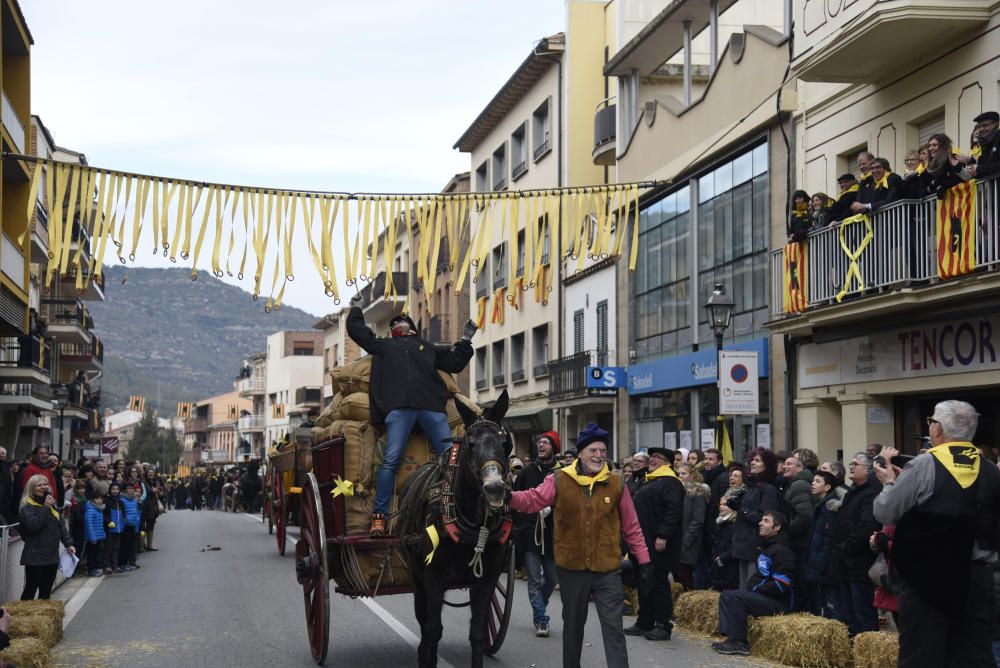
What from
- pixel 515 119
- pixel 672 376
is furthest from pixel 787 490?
pixel 515 119

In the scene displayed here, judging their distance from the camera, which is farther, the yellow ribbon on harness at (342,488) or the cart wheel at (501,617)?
the yellow ribbon on harness at (342,488)

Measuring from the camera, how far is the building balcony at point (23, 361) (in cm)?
3186

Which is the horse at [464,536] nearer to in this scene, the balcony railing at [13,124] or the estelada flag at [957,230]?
the estelada flag at [957,230]

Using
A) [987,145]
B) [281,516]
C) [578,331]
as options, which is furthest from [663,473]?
[578,331]

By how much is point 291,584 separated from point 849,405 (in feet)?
28.0

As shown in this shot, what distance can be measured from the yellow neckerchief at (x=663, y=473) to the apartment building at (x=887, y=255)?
4.56m

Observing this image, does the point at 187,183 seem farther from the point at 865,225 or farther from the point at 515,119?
the point at 515,119

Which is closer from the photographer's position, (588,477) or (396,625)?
(588,477)

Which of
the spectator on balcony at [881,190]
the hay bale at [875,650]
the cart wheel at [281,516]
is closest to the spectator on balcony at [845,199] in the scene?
the spectator on balcony at [881,190]

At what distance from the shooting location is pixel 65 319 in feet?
160

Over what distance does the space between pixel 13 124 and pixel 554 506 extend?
18545 mm

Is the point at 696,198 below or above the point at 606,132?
below

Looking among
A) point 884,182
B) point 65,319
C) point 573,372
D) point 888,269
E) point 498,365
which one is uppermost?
point 65,319

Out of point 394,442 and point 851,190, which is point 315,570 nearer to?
point 394,442
